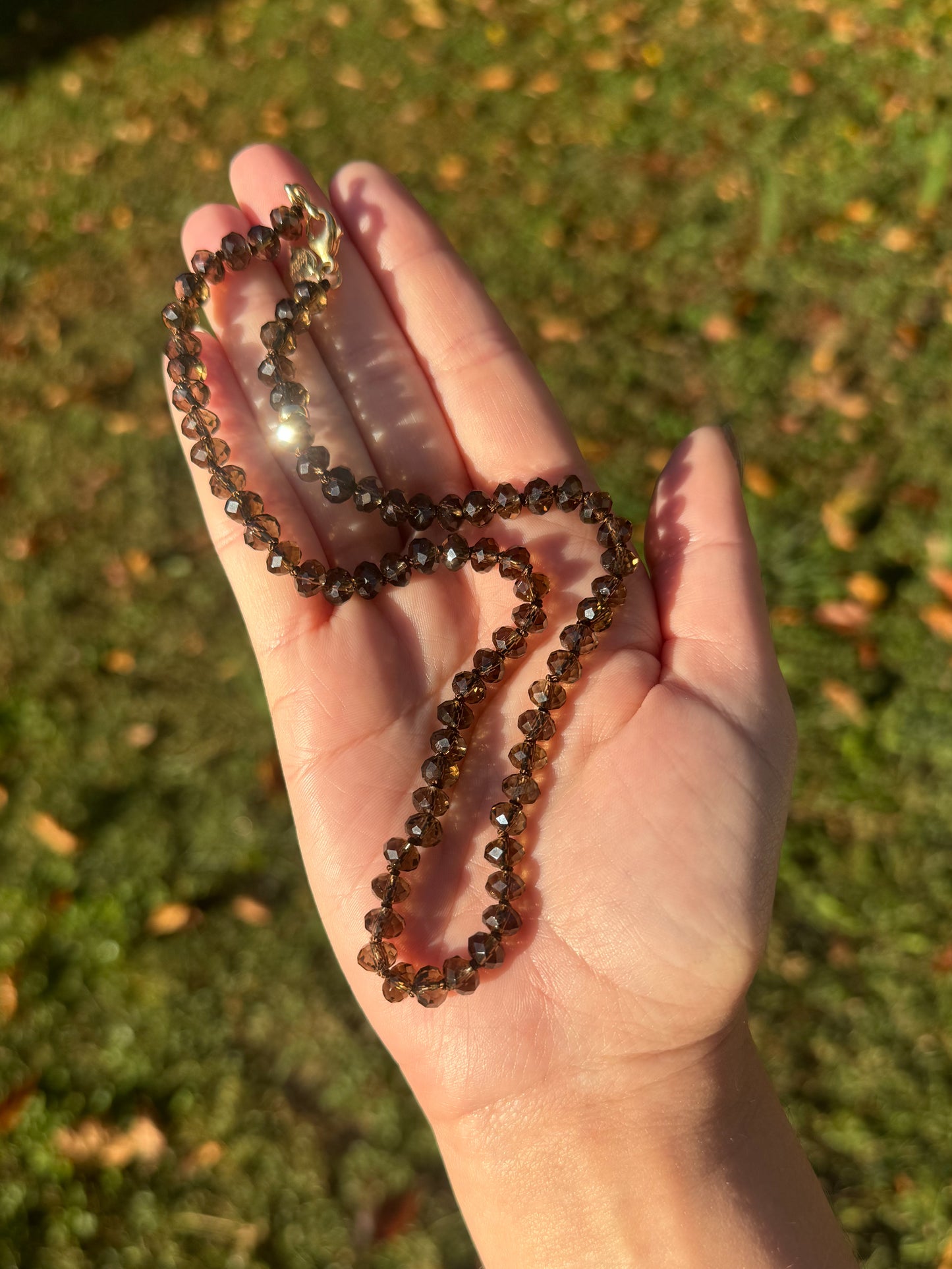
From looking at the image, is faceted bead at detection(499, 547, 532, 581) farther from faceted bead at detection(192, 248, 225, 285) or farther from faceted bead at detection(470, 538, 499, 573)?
faceted bead at detection(192, 248, 225, 285)

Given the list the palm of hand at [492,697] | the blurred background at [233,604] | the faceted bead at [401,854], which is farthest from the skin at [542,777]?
the blurred background at [233,604]

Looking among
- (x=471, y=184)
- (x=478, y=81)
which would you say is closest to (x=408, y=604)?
(x=471, y=184)

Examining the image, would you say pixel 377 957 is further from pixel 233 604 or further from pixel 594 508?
pixel 233 604

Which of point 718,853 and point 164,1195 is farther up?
point 718,853

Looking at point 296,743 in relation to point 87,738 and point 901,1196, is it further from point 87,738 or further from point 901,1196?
point 901,1196

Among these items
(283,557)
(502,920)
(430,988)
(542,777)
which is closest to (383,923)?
(430,988)

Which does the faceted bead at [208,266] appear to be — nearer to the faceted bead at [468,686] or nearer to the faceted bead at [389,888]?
the faceted bead at [468,686]
